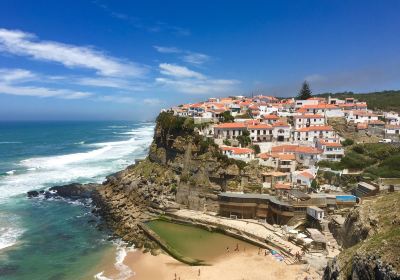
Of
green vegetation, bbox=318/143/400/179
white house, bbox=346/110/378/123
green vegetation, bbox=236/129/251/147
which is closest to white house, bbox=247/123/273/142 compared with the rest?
green vegetation, bbox=236/129/251/147

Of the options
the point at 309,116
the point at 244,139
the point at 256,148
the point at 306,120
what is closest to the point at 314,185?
the point at 256,148

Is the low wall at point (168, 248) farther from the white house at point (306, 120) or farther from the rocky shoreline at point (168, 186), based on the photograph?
the white house at point (306, 120)

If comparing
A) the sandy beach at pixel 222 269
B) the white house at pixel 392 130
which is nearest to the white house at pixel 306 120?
the white house at pixel 392 130

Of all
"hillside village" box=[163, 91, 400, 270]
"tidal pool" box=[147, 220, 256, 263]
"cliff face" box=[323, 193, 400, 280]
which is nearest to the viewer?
"cliff face" box=[323, 193, 400, 280]

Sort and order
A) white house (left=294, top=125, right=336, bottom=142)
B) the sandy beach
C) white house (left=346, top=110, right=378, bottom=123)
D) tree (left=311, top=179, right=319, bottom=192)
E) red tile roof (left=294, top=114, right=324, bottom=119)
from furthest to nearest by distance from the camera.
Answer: white house (left=346, top=110, right=378, bottom=123) < red tile roof (left=294, top=114, right=324, bottom=119) < white house (left=294, top=125, right=336, bottom=142) < tree (left=311, top=179, right=319, bottom=192) < the sandy beach

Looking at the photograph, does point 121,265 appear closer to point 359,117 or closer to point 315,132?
point 315,132

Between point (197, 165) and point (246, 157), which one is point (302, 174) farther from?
point (197, 165)

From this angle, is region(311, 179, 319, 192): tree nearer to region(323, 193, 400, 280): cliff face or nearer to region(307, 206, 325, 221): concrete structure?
region(307, 206, 325, 221): concrete structure
